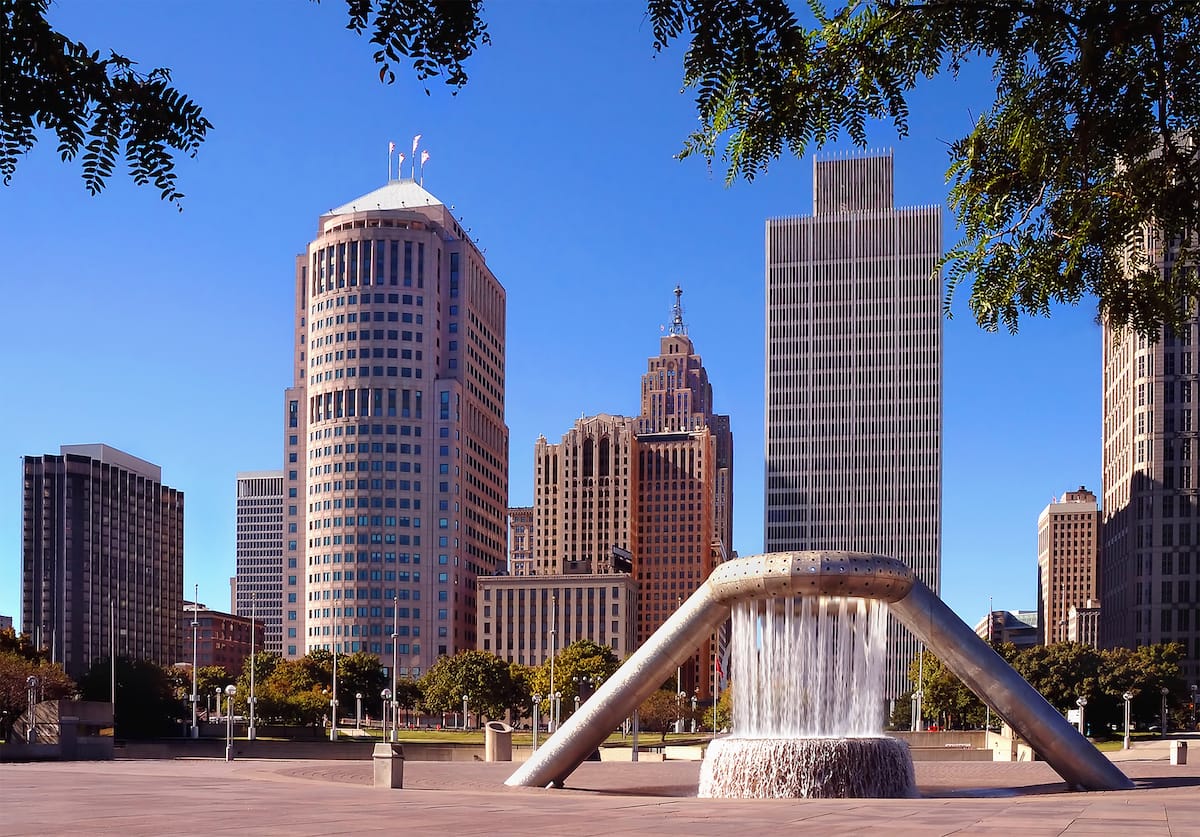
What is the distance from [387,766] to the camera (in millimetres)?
36781

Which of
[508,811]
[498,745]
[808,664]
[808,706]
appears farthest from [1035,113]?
[498,745]

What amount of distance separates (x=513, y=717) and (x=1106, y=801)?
14904 centimetres

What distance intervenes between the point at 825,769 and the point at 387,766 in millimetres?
11765

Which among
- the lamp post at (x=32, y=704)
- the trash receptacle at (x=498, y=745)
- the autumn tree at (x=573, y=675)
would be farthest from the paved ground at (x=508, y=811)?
the autumn tree at (x=573, y=675)

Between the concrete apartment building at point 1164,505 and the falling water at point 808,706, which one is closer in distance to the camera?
the falling water at point 808,706

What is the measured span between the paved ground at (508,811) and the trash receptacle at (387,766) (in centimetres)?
159

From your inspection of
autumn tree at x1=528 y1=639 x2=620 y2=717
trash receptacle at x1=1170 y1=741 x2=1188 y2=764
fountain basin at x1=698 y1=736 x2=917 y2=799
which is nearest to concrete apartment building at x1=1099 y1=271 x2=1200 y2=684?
autumn tree at x1=528 y1=639 x2=620 y2=717

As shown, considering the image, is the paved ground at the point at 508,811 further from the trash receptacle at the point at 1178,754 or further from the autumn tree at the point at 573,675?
the autumn tree at the point at 573,675

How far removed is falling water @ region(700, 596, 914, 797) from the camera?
38531 mm

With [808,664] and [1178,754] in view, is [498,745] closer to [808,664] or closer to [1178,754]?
[808,664]

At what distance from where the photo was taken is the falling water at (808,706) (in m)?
38.5

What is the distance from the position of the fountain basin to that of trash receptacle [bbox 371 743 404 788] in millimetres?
8869

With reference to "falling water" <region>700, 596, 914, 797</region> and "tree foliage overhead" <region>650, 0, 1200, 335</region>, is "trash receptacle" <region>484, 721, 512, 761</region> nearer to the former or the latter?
"falling water" <region>700, 596, 914, 797</region>

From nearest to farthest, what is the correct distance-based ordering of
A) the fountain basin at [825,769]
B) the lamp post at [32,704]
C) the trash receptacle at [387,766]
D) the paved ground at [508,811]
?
the paved ground at [508,811]
the trash receptacle at [387,766]
the fountain basin at [825,769]
the lamp post at [32,704]
